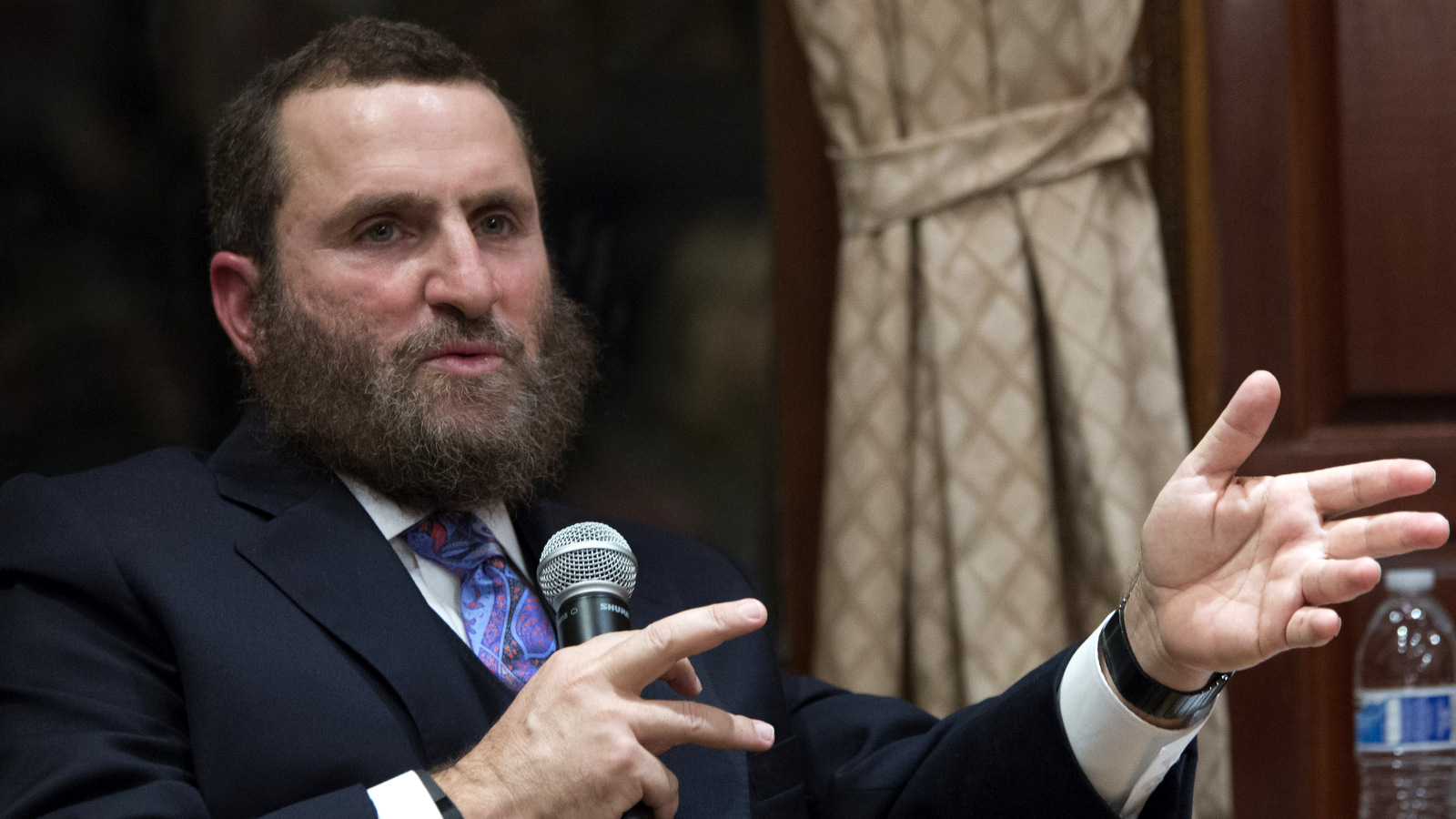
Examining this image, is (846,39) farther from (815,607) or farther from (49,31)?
(49,31)

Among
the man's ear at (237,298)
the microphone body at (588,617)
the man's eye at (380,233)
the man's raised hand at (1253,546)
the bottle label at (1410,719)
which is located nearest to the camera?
the man's raised hand at (1253,546)

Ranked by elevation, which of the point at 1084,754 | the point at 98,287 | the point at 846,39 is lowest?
the point at 1084,754

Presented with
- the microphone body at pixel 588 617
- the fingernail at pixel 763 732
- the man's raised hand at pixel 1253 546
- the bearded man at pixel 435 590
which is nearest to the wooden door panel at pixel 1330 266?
the bearded man at pixel 435 590

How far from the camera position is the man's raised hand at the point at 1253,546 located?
3.69ft

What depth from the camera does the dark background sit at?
78.0 inches

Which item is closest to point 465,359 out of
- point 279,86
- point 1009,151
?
point 279,86

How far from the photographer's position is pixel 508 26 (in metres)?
2.21

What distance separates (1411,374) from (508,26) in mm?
1645

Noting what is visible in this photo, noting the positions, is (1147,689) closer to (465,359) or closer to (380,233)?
(465,359)

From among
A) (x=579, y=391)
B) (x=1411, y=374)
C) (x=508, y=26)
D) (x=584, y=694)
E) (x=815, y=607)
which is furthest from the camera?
(x=815, y=607)

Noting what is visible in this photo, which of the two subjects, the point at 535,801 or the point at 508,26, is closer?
the point at 535,801

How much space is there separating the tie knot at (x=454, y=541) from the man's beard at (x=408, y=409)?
27mm

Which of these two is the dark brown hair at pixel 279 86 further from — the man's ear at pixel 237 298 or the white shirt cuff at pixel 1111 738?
the white shirt cuff at pixel 1111 738

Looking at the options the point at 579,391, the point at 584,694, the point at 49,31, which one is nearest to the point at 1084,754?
the point at 584,694
